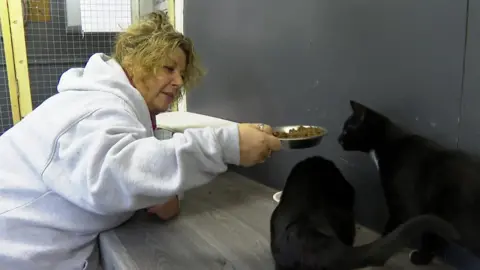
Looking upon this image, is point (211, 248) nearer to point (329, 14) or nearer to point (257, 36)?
point (329, 14)

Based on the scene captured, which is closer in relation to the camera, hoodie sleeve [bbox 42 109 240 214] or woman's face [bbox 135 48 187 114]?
hoodie sleeve [bbox 42 109 240 214]

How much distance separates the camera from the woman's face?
1.10 m

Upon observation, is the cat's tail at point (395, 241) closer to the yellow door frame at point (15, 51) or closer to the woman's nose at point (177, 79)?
the woman's nose at point (177, 79)

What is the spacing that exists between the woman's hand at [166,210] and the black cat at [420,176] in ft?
1.61

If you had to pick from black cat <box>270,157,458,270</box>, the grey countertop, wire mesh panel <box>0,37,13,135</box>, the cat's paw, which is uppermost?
black cat <box>270,157,458,270</box>

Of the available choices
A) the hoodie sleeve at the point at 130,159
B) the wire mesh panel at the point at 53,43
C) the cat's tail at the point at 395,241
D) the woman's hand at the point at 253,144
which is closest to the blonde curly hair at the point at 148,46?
the hoodie sleeve at the point at 130,159

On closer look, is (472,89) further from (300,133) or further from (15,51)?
(15,51)

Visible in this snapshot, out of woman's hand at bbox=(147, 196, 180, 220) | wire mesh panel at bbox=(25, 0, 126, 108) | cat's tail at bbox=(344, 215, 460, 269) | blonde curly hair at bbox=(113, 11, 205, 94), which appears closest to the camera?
cat's tail at bbox=(344, 215, 460, 269)

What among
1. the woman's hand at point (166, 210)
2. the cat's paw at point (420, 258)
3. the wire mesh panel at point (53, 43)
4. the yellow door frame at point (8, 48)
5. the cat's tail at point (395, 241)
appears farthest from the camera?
the wire mesh panel at point (53, 43)

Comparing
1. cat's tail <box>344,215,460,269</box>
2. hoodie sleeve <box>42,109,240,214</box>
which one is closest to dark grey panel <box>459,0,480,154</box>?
cat's tail <box>344,215,460,269</box>

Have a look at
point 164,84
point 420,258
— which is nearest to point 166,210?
point 164,84

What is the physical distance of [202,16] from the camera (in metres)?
1.95

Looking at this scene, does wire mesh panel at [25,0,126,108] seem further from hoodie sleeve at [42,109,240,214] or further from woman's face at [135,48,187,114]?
hoodie sleeve at [42,109,240,214]

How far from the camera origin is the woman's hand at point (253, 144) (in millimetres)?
862
